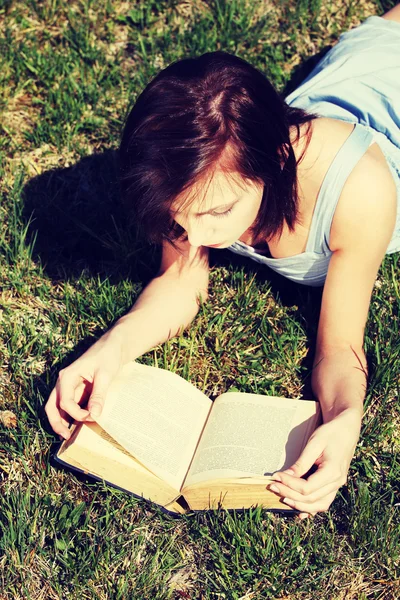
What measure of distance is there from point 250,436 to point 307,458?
0.82ft

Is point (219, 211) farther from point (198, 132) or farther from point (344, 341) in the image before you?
point (344, 341)

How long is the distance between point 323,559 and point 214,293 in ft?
3.71

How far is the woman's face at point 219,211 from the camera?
2.15 metres

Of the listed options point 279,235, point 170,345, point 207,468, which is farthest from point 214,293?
point 207,468

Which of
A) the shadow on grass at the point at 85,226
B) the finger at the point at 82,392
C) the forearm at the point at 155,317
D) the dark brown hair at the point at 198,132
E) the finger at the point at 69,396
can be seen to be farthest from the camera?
the shadow on grass at the point at 85,226

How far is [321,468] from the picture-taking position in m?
2.16

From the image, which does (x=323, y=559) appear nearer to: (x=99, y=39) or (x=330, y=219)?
(x=330, y=219)

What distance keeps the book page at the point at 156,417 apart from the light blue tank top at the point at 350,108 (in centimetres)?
59

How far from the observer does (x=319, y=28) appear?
150 inches

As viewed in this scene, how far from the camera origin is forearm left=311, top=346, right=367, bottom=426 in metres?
2.38

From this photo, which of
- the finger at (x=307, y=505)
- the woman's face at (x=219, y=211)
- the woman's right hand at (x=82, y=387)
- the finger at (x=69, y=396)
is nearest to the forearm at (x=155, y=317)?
the woman's right hand at (x=82, y=387)

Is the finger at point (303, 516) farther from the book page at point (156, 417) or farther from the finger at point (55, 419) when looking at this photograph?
the finger at point (55, 419)

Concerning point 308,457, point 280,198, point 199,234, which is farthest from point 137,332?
point 308,457

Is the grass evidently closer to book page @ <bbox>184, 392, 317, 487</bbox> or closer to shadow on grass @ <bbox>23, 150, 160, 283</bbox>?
shadow on grass @ <bbox>23, 150, 160, 283</bbox>
